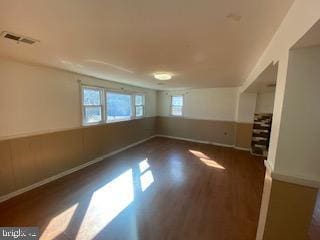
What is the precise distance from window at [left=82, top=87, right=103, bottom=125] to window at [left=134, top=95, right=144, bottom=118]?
1847 millimetres

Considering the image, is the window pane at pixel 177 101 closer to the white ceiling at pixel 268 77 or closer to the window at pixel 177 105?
the window at pixel 177 105

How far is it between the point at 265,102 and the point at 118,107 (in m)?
4.99

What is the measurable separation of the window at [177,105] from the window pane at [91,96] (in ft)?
12.2

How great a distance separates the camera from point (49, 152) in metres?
3.25

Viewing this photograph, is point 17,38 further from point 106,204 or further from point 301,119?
point 301,119

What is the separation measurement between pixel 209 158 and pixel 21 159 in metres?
4.48

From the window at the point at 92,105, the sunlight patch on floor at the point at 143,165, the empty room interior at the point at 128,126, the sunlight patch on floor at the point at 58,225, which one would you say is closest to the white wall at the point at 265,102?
the empty room interior at the point at 128,126

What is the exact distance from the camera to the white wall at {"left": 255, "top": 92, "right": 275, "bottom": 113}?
534 centimetres

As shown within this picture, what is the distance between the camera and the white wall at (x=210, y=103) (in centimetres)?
609

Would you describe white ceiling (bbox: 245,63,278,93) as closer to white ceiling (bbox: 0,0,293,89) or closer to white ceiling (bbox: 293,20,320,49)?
white ceiling (bbox: 0,0,293,89)

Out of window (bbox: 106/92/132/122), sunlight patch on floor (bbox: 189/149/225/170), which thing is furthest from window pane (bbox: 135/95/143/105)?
sunlight patch on floor (bbox: 189/149/225/170)

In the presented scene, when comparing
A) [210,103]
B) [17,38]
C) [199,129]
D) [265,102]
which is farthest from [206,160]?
[17,38]

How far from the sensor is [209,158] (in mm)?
4848

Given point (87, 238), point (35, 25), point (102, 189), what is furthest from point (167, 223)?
point (35, 25)
